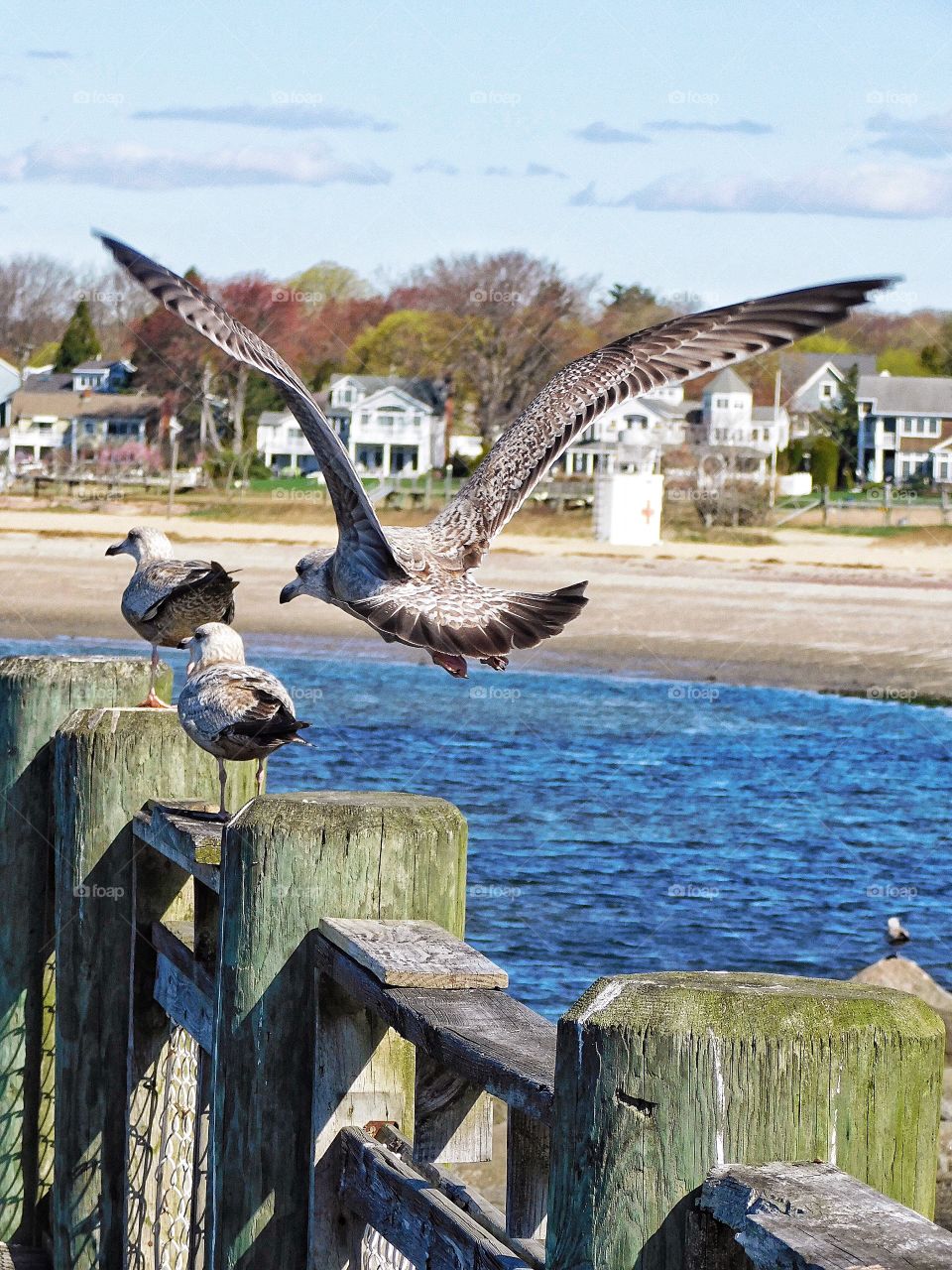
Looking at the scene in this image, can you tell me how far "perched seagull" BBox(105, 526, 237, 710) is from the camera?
5.40 metres

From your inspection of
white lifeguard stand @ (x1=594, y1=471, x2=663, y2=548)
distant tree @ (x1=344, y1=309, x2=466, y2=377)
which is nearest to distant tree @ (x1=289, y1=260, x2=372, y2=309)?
distant tree @ (x1=344, y1=309, x2=466, y2=377)

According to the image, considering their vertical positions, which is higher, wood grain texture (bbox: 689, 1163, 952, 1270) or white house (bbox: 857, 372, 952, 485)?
white house (bbox: 857, 372, 952, 485)

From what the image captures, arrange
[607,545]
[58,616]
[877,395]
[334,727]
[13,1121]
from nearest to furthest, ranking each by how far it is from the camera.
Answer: [13,1121]
[334,727]
[58,616]
[607,545]
[877,395]

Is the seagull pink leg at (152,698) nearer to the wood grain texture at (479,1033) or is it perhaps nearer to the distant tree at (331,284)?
the wood grain texture at (479,1033)

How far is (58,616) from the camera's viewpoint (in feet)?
83.7

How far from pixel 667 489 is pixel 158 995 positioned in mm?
43191

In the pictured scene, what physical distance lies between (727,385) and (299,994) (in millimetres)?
72241

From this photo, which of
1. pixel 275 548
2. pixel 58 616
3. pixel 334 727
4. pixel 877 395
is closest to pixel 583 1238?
pixel 334 727

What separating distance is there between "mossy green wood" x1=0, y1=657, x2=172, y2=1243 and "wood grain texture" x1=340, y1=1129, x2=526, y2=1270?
204cm

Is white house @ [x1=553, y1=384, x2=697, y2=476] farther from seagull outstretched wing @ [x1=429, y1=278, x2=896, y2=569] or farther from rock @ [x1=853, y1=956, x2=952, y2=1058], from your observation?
seagull outstretched wing @ [x1=429, y1=278, x2=896, y2=569]

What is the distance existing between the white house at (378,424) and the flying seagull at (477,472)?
54.8m

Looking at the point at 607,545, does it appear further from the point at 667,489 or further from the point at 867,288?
the point at 867,288

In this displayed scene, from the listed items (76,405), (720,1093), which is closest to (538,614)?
(720,1093)

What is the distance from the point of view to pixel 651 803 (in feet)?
49.8
